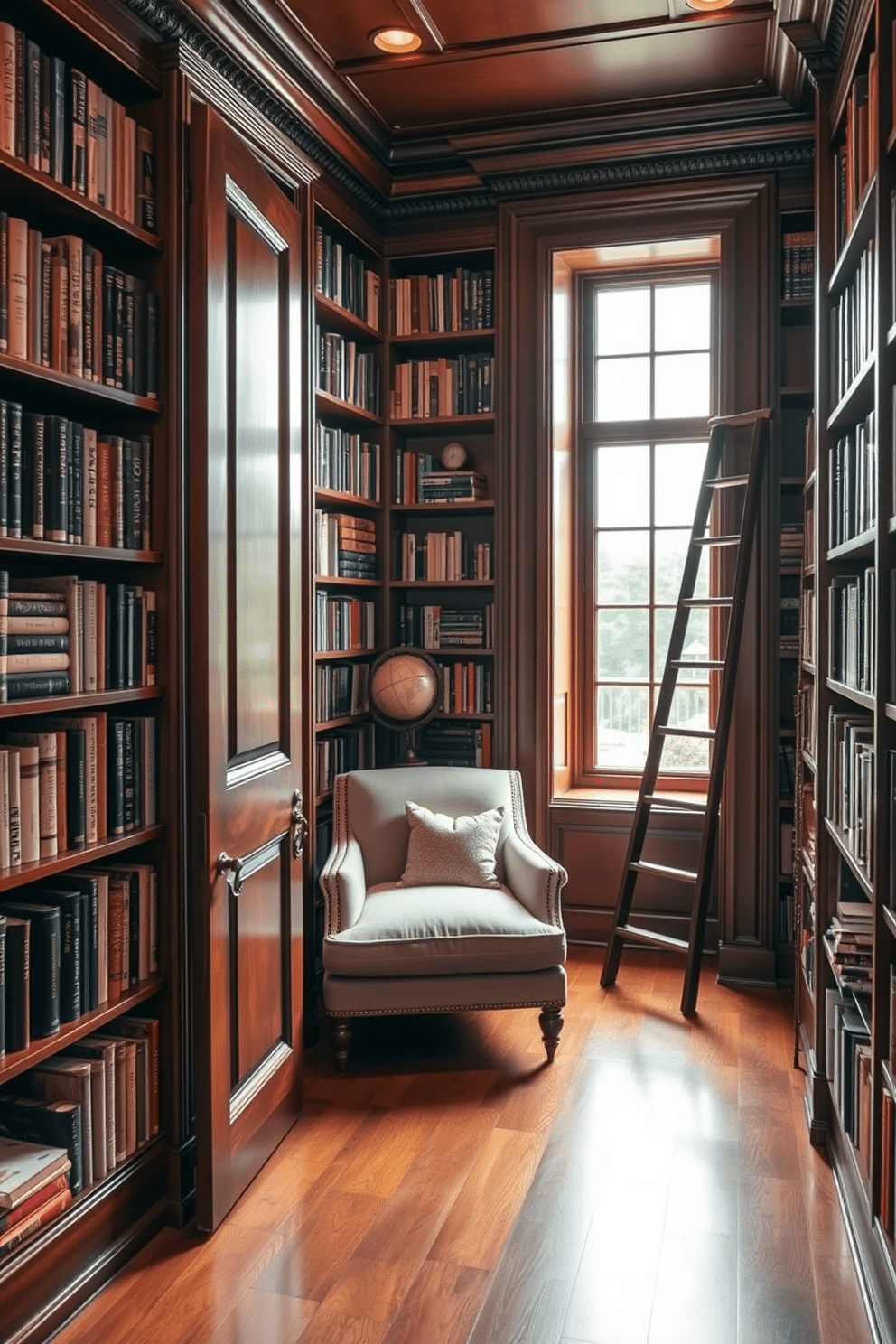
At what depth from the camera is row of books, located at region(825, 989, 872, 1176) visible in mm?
2307

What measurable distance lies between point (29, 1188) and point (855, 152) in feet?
9.50

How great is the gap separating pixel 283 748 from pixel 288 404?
96 cm

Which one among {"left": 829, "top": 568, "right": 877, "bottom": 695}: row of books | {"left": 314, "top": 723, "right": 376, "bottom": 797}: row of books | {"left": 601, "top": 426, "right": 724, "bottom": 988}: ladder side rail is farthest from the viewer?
{"left": 601, "top": 426, "right": 724, "bottom": 988}: ladder side rail

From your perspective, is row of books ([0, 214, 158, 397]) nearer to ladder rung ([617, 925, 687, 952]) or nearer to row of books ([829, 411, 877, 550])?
row of books ([829, 411, 877, 550])

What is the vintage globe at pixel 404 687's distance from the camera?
4152 millimetres

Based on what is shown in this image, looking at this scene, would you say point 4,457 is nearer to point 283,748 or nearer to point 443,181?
point 283,748

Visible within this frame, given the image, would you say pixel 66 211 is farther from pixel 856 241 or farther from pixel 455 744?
pixel 455 744

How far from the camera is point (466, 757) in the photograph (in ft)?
14.8

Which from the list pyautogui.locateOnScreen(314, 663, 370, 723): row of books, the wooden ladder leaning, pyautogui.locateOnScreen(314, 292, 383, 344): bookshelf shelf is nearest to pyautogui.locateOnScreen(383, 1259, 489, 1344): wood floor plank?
the wooden ladder leaning

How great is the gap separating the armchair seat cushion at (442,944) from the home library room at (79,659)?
0.77 m

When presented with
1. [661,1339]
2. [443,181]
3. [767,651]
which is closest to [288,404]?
[443,181]

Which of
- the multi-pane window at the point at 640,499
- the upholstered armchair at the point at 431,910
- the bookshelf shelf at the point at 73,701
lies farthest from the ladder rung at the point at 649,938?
the bookshelf shelf at the point at 73,701

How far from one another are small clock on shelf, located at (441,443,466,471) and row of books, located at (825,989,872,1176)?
2.61 m

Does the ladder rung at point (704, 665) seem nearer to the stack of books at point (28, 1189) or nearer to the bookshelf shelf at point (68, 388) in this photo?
the bookshelf shelf at point (68, 388)
